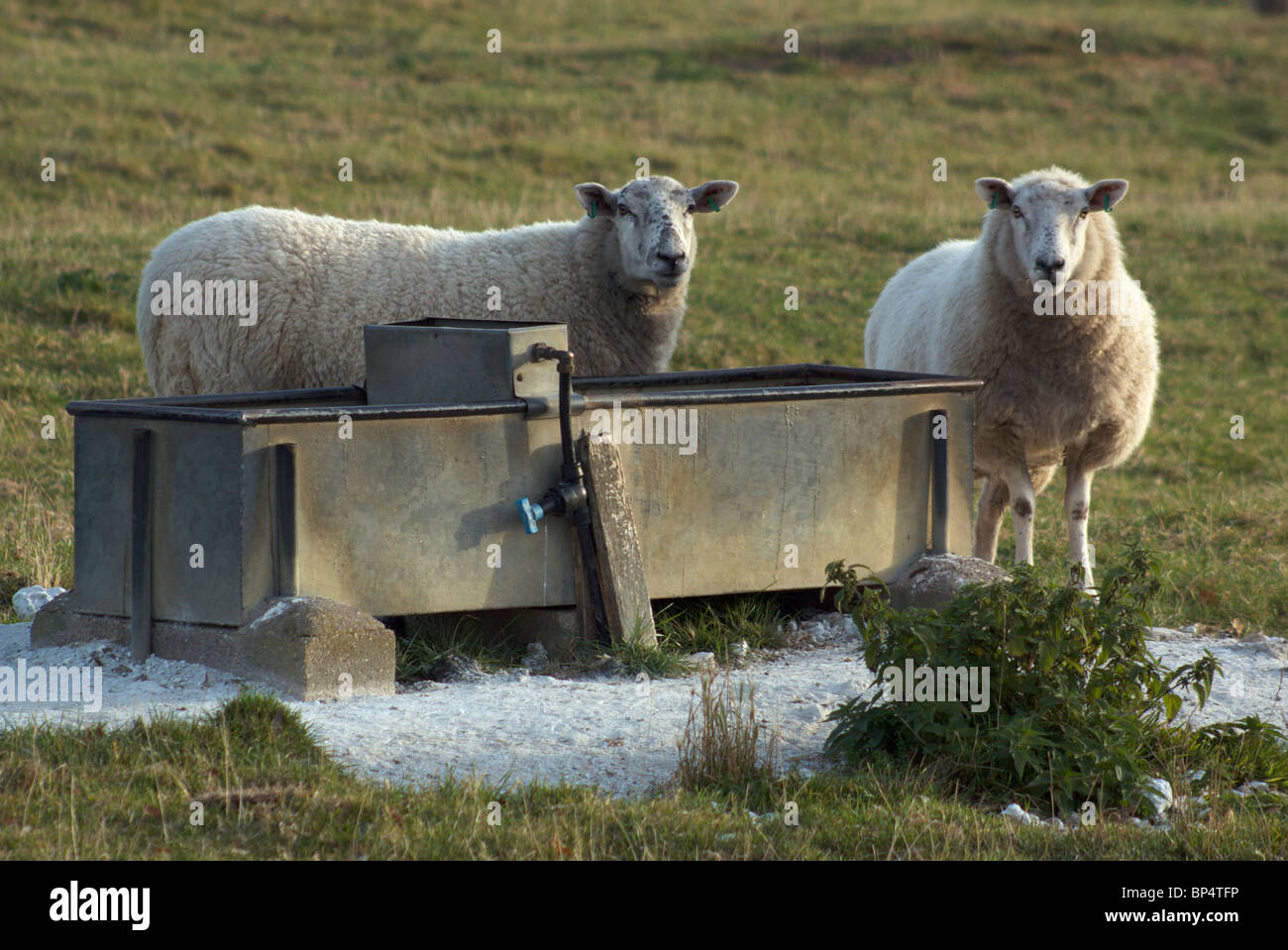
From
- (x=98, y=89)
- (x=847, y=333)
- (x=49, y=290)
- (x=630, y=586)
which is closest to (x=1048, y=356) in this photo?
(x=630, y=586)

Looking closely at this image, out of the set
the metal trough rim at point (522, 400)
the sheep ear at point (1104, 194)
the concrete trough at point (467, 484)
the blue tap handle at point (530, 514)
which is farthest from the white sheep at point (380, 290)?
the blue tap handle at point (530, 514)

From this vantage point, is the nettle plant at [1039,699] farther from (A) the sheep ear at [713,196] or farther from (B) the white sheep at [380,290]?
Answer: (A) the sheep ear at [713,196]

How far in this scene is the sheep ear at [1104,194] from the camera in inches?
346

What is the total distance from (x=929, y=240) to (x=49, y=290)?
34.2 ft

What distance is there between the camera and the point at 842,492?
8023 mm

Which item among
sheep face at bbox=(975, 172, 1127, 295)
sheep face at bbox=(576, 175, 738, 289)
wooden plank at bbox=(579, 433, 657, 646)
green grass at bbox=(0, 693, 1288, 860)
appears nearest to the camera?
green grass at bbox=(0, 693, 1288, 860)

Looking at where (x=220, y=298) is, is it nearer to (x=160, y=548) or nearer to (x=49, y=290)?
(x=160, y=548)

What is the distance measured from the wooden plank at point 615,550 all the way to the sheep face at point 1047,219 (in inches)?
114

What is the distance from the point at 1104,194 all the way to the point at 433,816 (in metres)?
5.62

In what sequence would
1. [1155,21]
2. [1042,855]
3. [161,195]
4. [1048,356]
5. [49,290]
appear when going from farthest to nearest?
[1155,21]
[161,195]
[49,290]
[1048,356]
[1042,855]

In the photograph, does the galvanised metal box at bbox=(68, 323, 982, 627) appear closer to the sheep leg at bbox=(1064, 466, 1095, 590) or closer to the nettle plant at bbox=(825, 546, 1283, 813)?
the sheep leg at bbox=(1064, 466, 1095, 590)

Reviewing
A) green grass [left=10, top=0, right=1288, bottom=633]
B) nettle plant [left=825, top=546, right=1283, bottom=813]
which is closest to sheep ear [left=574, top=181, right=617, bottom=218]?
green grass [left=10, top=0, right=1288, bottom=633]

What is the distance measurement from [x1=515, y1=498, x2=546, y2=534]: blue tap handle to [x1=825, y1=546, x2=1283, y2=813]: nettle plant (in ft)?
5.32

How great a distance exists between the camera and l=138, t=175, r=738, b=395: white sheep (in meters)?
9.58
